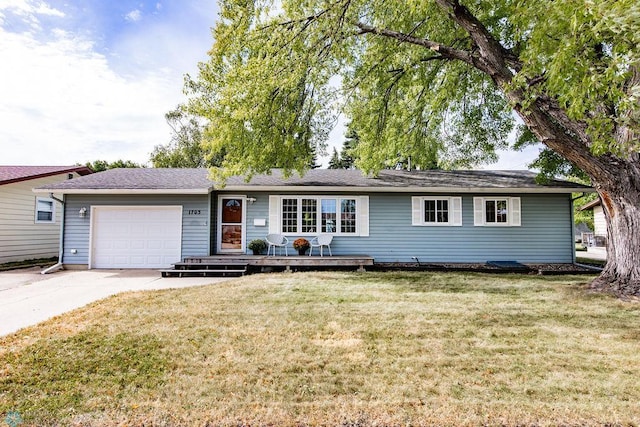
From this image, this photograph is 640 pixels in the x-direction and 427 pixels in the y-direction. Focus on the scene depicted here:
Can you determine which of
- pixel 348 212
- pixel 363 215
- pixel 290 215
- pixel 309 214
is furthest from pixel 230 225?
pixel 363 215

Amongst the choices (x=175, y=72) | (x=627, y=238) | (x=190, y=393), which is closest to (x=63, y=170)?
(x=175, y=72)

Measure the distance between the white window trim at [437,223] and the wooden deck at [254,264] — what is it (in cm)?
219

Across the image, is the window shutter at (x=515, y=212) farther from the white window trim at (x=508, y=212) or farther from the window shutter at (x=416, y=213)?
the window shutter at (x=416, y=213)

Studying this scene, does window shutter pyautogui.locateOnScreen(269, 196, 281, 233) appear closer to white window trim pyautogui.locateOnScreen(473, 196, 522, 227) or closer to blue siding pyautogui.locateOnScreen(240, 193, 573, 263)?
blue siding pyautogui.locateOnScreen(240, 193, 573, 263)

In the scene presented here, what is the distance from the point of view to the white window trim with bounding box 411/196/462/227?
10375mm

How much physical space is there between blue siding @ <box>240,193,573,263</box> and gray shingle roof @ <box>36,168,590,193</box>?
427 mm

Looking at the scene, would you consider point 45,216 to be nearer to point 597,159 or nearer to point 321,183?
point 321,183

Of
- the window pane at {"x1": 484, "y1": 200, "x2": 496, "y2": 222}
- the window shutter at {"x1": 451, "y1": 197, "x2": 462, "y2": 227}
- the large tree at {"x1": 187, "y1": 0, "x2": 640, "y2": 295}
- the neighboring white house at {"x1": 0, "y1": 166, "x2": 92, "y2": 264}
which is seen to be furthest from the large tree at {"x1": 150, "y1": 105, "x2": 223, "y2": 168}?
the window pane at {"x1": 484, "y1": 200, "x2": 496, "y2": 222}

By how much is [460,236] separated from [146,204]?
9.73 meters

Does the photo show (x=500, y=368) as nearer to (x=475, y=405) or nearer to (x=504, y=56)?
(x=475, y=405)

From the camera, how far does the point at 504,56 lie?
675cm

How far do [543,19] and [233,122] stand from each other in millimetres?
6110

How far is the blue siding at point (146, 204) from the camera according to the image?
398 inches

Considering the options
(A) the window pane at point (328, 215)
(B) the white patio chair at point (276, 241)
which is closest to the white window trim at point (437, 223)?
(A) the window pane at point (328, 215)
